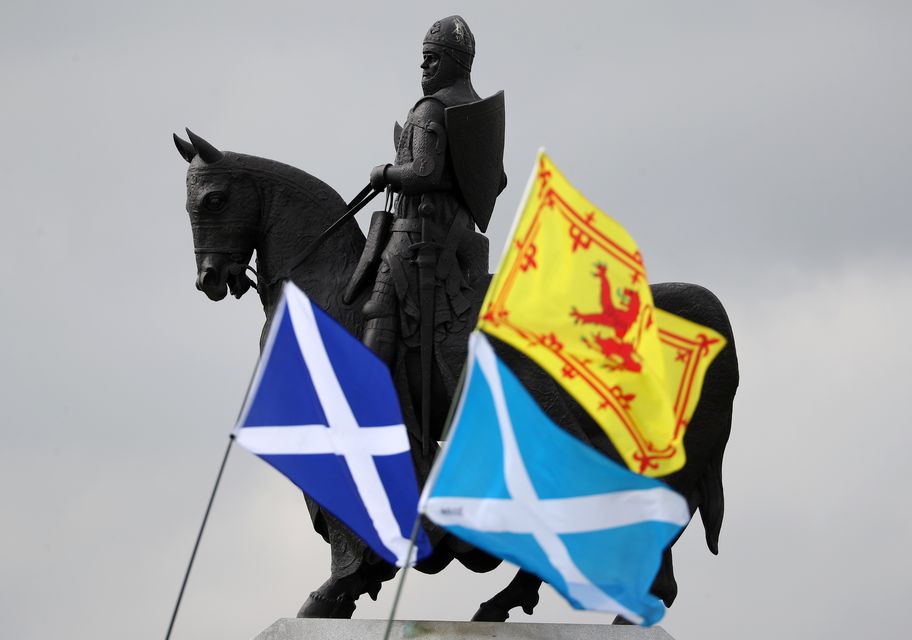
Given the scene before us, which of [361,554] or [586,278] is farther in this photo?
[361,554]

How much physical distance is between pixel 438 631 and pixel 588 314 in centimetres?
486

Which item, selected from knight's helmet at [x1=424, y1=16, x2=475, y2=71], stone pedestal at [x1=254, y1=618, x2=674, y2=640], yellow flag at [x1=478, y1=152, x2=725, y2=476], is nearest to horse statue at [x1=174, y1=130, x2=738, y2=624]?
stone pedestal at [x1=254, y1=618, x2=674, y2=640]

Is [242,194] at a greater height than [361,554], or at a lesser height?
greater

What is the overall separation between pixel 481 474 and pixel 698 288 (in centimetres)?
606

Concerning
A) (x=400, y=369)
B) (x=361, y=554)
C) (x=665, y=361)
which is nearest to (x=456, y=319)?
(x=400, y=369)

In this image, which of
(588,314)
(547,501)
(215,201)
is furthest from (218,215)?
(547,501)

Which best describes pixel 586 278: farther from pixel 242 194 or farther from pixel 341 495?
pixel 242 194

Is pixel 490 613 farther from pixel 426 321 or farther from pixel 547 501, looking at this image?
pixel 547 501

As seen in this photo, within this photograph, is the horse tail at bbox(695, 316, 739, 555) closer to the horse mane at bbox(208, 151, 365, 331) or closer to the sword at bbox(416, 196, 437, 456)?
the sword at bbox(416, 196, 437, 456)

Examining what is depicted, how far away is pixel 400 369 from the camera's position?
58.9ft

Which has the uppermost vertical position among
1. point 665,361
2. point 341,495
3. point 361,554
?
point 665,361

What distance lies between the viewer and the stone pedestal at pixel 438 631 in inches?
672

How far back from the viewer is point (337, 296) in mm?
18250

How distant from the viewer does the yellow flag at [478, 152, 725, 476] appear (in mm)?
12797
